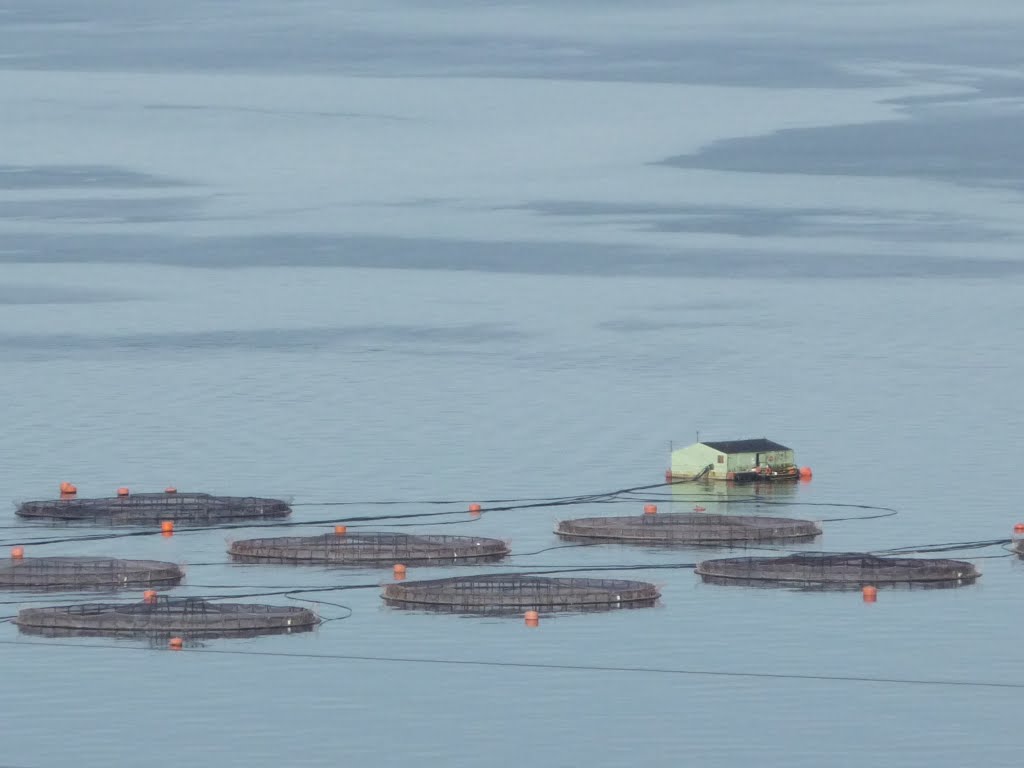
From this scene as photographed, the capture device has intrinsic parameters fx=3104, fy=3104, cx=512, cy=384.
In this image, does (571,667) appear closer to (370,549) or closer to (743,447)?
(370,549)

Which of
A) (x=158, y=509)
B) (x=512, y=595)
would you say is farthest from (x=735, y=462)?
(x=512, y=595)

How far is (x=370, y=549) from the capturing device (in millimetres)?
113375

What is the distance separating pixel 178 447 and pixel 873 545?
49.0m

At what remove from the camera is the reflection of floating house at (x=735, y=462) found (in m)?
139

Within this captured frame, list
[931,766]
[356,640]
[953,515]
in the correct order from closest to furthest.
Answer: [931,766], [356,640], [953,515]

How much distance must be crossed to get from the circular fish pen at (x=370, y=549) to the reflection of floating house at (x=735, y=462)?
2490cm

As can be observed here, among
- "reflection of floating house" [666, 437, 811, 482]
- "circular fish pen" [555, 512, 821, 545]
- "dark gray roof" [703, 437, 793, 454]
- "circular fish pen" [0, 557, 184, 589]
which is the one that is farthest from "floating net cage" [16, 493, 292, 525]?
"dark gray roof" [703, 437, 793, 454]

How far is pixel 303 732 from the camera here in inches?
3268

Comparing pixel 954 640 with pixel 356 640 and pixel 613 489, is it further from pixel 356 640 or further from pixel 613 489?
pixel 613 489

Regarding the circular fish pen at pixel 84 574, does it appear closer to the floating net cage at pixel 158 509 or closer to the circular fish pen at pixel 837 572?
the floating net cage at pixel 158 509

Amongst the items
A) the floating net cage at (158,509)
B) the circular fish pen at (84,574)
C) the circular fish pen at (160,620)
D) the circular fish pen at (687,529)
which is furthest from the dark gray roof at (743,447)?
the circular fish pen at (160,620)

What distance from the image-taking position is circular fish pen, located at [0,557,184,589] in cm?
10519

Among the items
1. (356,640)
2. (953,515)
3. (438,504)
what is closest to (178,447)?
(438,504)

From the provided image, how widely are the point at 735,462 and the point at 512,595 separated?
38.0 m
